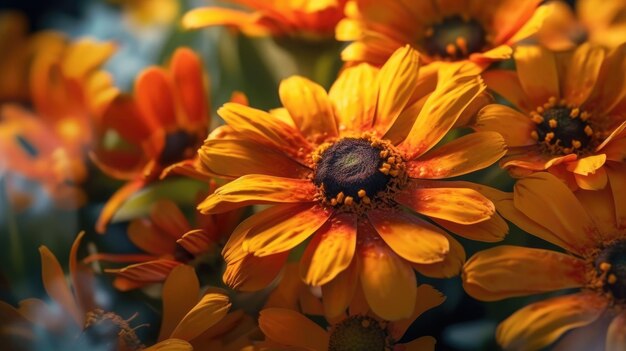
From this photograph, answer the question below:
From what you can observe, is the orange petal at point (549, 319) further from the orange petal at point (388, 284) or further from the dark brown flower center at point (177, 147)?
the dark brown flower center at point (177, 147)

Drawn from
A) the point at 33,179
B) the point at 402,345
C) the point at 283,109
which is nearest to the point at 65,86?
the point at 33,179

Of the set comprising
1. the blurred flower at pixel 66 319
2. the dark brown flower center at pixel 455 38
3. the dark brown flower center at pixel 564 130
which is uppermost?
the dark brown flower center at pixel 455 38

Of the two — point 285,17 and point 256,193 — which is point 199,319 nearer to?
point 256,193

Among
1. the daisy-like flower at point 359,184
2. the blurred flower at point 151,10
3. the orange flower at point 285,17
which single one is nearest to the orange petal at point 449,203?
the daisy-like flower at point 359,184

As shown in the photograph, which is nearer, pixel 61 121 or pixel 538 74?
pixel 538 74

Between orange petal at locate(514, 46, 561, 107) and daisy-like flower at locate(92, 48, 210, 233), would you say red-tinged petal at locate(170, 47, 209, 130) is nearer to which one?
daisy-like flower at locate(92, 48, 210, 233)

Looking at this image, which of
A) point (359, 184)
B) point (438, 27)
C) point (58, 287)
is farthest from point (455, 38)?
point (58, 287)
